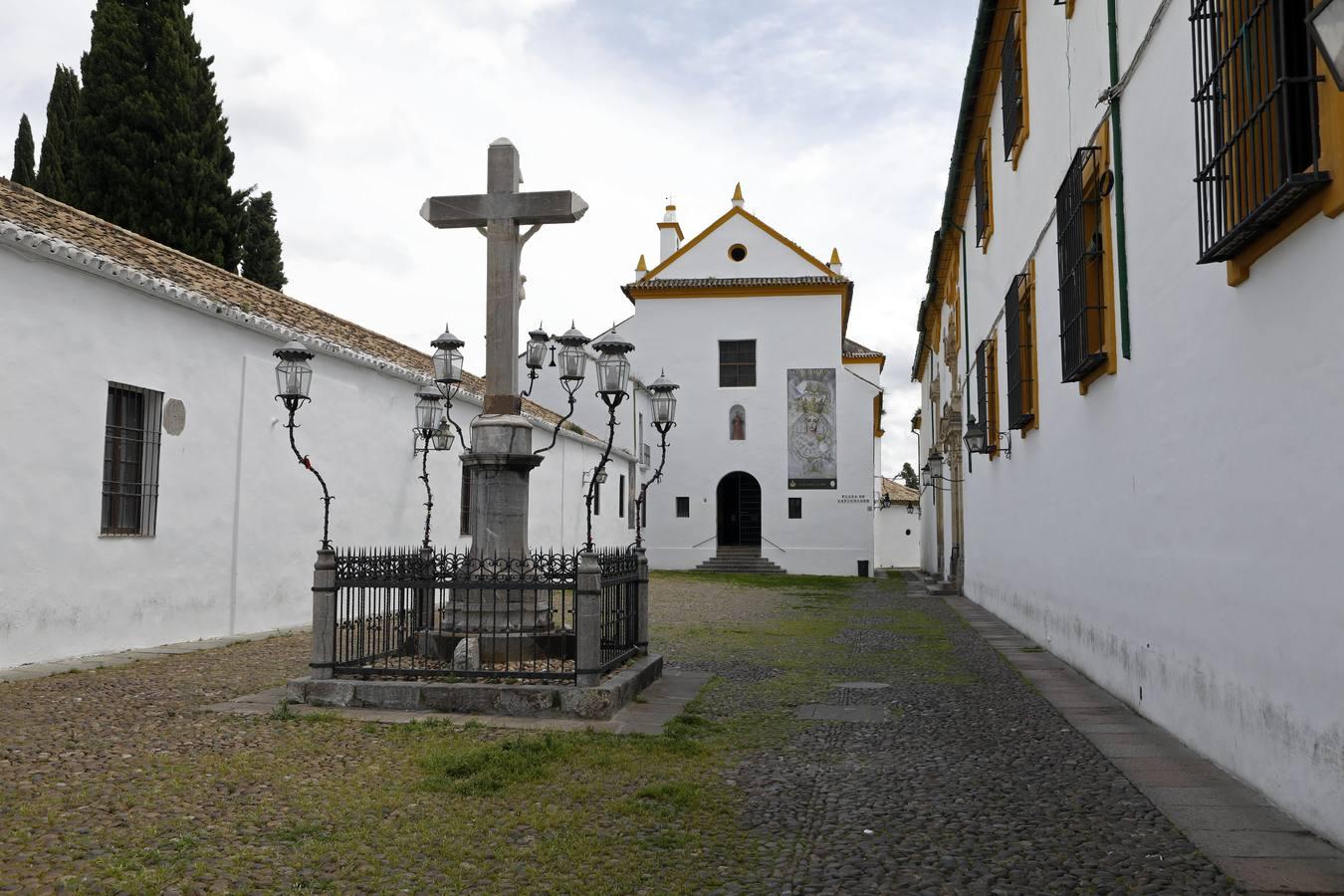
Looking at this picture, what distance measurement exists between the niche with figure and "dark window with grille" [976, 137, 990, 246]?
14898 millimetres

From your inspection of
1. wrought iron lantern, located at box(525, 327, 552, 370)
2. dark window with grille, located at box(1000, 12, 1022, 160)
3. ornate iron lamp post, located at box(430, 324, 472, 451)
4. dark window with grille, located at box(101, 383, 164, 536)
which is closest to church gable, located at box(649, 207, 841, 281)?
dark window with grille, located at box(1000, 12, 1022, 160)

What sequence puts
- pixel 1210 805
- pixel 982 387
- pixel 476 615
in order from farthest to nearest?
pixel 982 387 < pixel 476 615 < pixel 1210 805

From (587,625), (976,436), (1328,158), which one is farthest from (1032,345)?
(1328,158)

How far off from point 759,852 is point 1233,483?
2.83 meters

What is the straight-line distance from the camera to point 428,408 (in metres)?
14.0

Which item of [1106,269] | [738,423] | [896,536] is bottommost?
[896,536]

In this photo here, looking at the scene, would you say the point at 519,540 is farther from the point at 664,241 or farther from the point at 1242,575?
the point at 664,241

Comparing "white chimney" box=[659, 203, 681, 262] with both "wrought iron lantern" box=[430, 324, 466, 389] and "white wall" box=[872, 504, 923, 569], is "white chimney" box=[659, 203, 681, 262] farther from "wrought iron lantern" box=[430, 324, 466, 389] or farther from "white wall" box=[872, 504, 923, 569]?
"wrought iron lantern" box=[430, 324, 466, 389]

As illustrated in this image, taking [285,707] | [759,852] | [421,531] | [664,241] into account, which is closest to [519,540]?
[285,707]

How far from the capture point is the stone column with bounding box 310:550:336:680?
6.94 m

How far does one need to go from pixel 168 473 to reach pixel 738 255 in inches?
875

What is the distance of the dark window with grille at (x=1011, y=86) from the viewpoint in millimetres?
Answer: 11359

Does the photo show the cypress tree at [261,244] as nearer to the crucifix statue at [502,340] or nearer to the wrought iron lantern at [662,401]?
the wrought iron lantern at [662,401]

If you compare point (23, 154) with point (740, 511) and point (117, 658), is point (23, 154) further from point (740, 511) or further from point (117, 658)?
point (117, 658)
